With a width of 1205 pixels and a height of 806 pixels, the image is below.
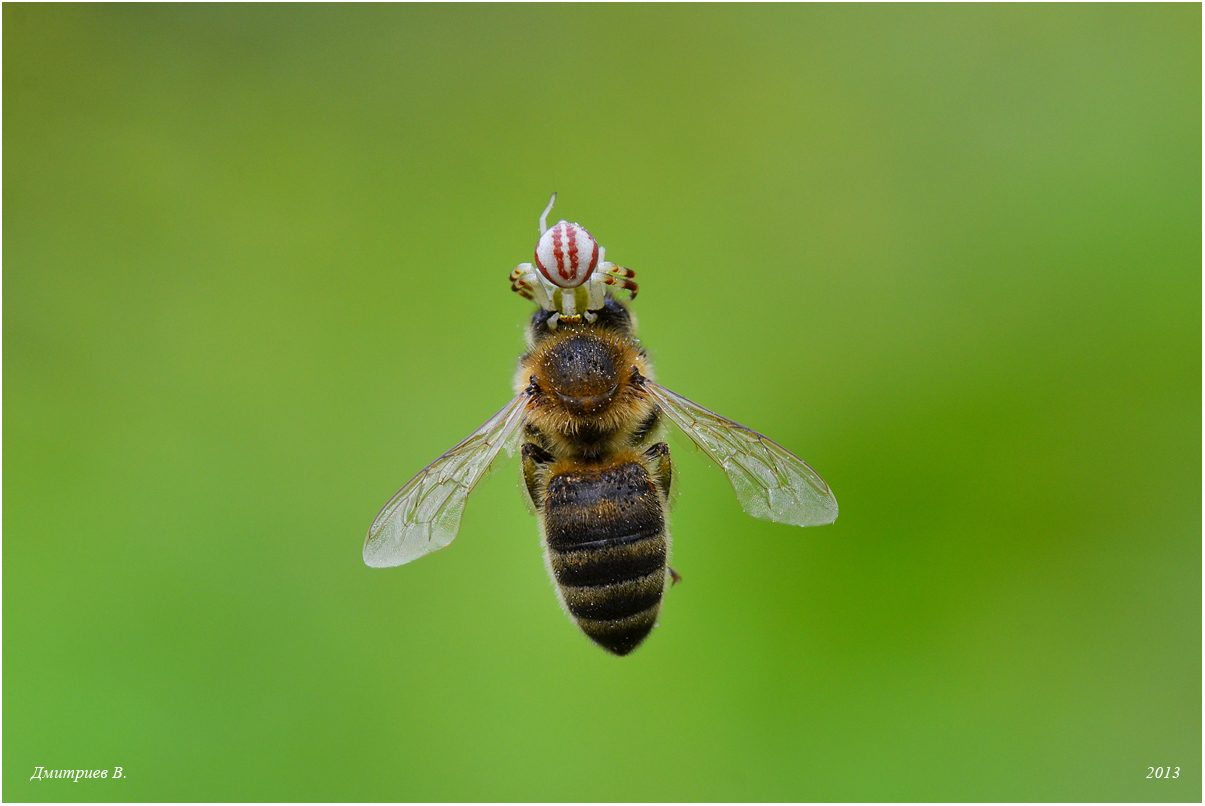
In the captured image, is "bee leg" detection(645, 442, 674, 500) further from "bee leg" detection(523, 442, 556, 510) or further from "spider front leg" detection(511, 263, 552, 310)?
"spider front leg" detection(511, 263, 552, 310)

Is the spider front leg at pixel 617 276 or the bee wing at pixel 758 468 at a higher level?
the spider front leg at pixel 617 276

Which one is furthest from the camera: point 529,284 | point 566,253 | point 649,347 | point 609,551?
point 649,347

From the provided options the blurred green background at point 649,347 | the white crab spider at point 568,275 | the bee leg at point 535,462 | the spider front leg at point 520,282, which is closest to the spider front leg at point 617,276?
the white crab spider at point 568,275

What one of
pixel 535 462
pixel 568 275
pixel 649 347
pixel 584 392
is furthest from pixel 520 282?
pixel 649 347

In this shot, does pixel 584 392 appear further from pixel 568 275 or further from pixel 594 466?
pixel 568 275

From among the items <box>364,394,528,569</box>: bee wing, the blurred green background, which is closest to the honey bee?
<box>364,394,528,569</box>: bee wing

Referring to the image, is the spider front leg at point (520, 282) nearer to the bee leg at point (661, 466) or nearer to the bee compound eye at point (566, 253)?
the bee compound eye at point (566, 253)
